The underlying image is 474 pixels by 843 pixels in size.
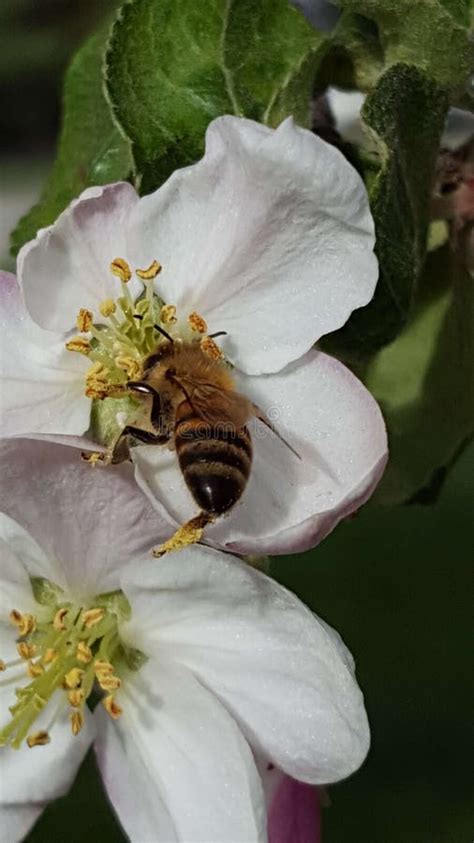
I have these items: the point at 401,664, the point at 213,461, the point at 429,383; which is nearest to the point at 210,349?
the point at 213,461

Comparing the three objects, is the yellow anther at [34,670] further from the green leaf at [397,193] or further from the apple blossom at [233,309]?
the green leaf at [397,193]

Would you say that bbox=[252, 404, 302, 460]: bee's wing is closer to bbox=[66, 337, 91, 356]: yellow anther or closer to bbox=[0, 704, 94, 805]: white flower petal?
bbox=[66, 337, 91, 356]: yellow anther

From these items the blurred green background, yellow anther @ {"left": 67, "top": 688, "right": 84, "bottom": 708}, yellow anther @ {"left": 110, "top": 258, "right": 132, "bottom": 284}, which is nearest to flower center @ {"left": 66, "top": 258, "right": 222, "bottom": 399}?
yellow anther @ {"left": 110, "top": 258, "right": 132, "bottom": 284}

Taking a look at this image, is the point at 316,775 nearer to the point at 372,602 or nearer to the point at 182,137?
the point at 182,137

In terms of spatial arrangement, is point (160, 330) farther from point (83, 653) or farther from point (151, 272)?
point (83, 653)

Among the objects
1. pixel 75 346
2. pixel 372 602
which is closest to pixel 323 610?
pixel 372 602

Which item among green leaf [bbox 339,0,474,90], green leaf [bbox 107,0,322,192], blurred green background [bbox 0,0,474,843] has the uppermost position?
green leaf [bbox 339,0,474,90]
